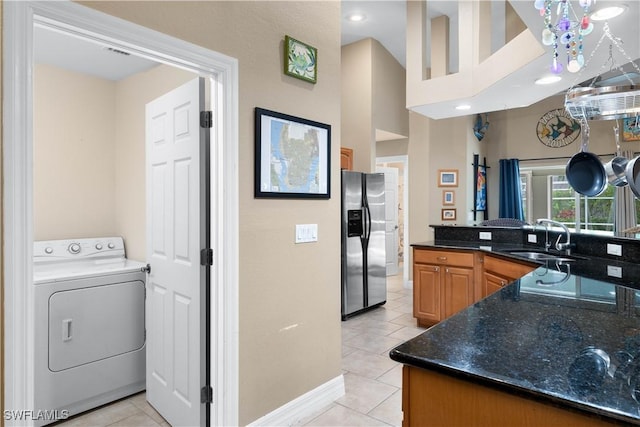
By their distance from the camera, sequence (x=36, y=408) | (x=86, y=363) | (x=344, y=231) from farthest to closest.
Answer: (x=344, y=231), (x=86, y=363), (x=36, y=408)

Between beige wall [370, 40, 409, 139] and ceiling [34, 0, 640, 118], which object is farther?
beige wall [370, 40, 409, 139]

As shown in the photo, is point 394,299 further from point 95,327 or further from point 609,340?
point 609,340

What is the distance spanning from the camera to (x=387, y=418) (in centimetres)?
237

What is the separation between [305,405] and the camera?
2379mm

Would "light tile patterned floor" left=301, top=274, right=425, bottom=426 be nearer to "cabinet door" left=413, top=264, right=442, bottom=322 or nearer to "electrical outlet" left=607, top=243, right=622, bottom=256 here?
"cabinet door" left=413, top=264, right=442, bottom=322

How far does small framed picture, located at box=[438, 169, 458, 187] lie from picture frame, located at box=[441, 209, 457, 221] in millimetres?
397

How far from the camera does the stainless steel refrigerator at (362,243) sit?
455 cm

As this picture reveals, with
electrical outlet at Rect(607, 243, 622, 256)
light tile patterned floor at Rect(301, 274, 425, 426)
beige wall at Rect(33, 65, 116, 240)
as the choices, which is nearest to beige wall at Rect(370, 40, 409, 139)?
light tile patterned floor at Rect(301, 274, 425, 426)

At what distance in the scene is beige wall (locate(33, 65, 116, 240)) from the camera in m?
3.02

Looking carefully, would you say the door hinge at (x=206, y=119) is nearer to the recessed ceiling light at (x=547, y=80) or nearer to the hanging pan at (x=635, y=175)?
the hanging pan at (x=635, y=175)

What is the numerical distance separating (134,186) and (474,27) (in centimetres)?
338

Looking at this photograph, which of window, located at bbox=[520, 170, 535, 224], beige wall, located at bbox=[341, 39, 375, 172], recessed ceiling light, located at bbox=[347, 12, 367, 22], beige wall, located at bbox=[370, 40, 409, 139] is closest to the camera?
recessed ceiling light, located at bbox=[347, 12, 367, 22]

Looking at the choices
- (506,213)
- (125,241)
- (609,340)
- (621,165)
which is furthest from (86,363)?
(506,213)

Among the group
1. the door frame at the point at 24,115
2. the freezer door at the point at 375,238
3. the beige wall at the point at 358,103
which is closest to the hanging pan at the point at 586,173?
the door frame at the point at 24,115
